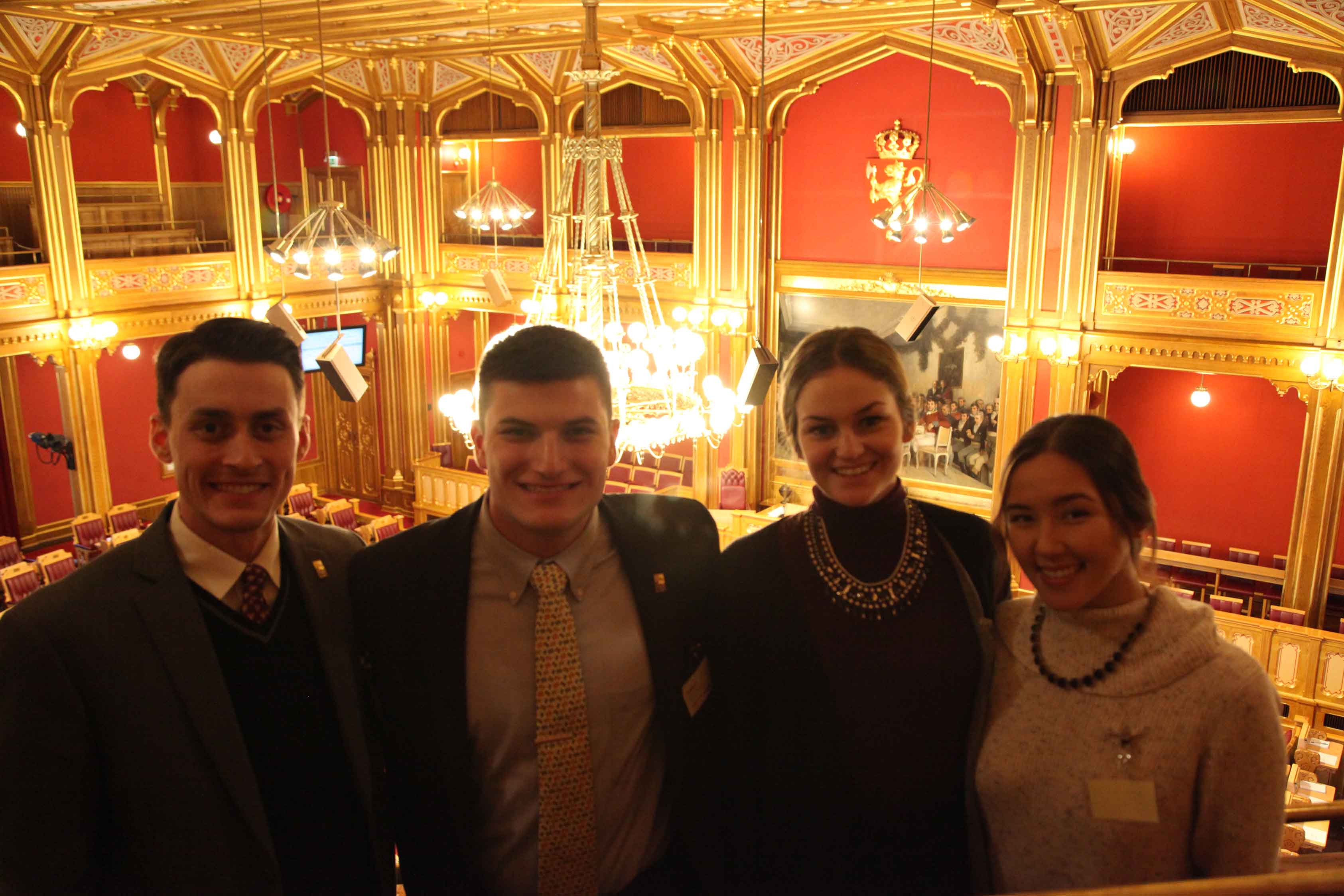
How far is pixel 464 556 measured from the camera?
2.07m

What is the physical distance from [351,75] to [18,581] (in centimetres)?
752

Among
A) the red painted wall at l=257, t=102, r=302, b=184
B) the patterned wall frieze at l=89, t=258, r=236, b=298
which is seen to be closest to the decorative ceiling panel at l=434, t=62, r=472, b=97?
the red painted wall at l=257, t=102, r=302, b=184

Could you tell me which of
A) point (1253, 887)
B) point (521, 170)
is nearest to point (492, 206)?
point (521, 170)

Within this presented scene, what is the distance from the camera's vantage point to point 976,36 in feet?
31.8

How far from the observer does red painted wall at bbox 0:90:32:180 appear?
38.9ft

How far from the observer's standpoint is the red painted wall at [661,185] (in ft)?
43.7

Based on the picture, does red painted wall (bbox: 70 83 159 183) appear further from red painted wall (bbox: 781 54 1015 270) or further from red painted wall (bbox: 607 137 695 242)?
red painted wall (bbox: 781 54 1015 270)

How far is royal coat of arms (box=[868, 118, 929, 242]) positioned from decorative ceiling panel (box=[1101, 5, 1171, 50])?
210cm

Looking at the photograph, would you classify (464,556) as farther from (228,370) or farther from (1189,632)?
(1189,632)

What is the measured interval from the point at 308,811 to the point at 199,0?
8.49 meters

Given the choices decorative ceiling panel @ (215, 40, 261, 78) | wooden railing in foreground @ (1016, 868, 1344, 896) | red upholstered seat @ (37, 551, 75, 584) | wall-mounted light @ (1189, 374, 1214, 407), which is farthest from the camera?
decorative ceiling panel @ (215, 40, 261, 78)

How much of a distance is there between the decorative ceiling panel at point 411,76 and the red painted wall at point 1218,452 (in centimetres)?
955

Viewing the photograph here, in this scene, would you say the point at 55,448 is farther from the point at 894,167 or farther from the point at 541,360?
the point at 541,360

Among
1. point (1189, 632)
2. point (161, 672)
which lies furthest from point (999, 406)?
point (161, 672)
